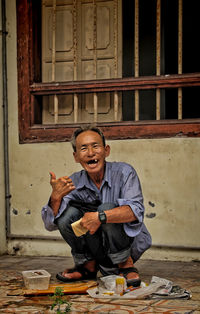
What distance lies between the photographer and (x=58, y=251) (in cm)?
472

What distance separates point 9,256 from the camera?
189 inches

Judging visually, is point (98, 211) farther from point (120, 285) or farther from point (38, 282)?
point (38, 282)

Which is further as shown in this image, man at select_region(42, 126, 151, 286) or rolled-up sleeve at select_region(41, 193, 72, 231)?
rolled-up sleeve at select_region(41, 193, 72, 231)

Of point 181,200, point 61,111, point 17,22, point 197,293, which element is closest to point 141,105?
point 61,111

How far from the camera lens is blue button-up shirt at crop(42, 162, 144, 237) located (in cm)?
→ 315

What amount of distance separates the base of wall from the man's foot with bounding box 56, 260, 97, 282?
110 centimetres

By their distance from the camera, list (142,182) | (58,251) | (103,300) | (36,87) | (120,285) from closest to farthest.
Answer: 1. (103,300)
2. (120,285)
3. (142,182)
4. (58,251)
5. (36,87)

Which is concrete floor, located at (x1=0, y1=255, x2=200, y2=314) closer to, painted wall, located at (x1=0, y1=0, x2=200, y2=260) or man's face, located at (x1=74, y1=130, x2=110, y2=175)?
painted wall, located at (x1=0, y1=0, x2=200, y2=260)

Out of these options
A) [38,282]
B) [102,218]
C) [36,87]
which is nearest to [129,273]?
[102,218]

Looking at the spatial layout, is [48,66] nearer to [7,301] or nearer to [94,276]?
[94,276]

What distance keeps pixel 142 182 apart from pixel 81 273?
132 cm

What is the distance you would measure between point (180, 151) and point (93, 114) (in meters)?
1.11

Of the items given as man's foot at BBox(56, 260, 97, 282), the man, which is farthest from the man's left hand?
man's foot at BBox(56, 260, 97, 282)

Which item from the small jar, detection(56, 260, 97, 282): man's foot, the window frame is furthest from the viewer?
the window frame
